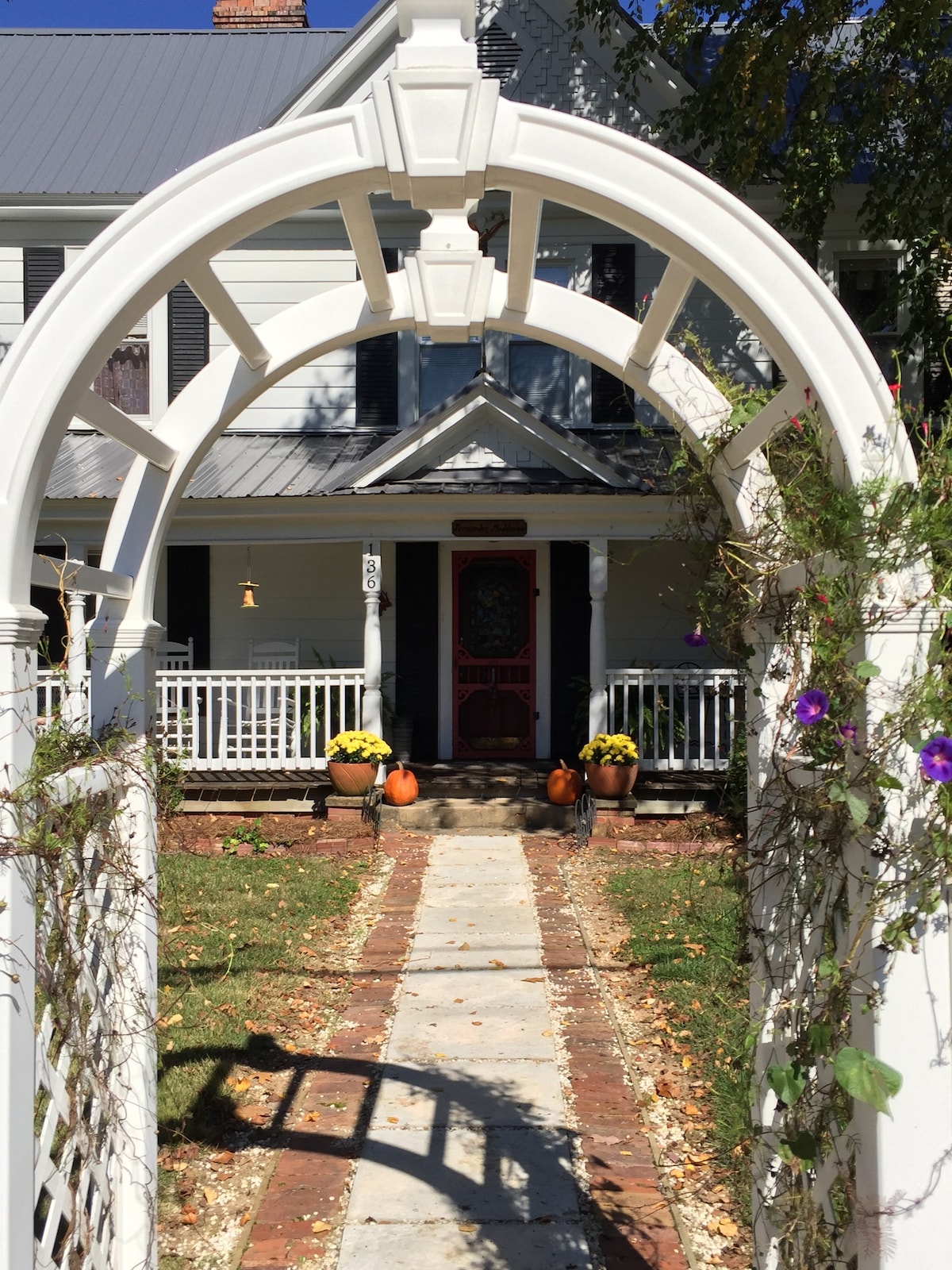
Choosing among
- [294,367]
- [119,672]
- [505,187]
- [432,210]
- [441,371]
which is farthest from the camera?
[441,371]

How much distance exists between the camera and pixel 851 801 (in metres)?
2.08

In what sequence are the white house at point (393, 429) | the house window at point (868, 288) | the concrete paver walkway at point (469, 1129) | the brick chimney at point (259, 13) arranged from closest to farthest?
the concrete paver walkway at point (469, 1129) < the white house at point (393, 429) < the house window at point (868, 288) < the brick chimney at point (259, 13)

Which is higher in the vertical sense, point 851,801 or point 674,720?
point 851,801

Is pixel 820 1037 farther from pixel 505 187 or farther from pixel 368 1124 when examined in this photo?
pixel 368 1124

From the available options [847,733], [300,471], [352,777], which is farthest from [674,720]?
[847,733]

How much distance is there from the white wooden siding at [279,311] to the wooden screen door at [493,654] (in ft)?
7.19

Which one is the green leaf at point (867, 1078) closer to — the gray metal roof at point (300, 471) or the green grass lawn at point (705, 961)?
the green grass lawn at point (705, 961)

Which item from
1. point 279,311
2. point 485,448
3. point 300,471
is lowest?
point 300,471

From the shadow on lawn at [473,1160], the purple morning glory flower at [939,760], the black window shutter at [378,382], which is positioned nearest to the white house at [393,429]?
the black window shutter at [378,382]

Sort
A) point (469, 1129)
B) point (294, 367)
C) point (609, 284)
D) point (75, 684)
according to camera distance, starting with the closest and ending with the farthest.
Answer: point (75, 684), point (294, 367), point (469, 1129), point (609, 284)

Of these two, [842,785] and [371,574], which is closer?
[842,785]

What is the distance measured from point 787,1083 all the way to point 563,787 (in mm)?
8171

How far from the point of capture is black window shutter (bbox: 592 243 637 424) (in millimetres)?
11891

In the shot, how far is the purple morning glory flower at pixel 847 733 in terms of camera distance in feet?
6.96
